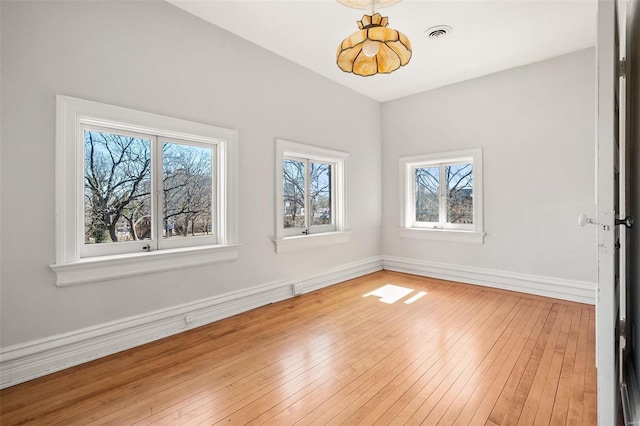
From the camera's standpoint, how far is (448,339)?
9.03 ft

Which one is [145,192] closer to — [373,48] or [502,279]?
[373,48]

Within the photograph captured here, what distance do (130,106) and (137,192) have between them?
742 millimetres

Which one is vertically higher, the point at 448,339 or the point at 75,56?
the point at 75,56

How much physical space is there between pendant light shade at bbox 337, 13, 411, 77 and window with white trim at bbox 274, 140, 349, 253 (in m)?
1.65

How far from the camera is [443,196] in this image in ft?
16.2

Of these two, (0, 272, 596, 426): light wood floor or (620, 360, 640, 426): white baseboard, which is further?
(0, 272, 596, 426): light wood floor

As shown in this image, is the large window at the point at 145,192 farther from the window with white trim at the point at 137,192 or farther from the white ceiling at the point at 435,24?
the white ceiling at the point at 435,24

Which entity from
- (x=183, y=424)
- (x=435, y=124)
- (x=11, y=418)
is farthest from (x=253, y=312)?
(x=435, y=124)

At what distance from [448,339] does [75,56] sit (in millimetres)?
3822

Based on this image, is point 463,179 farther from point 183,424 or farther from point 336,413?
point 183,424

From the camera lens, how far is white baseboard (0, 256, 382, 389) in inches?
83.4

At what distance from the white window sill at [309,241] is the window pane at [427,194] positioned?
1.39 meters

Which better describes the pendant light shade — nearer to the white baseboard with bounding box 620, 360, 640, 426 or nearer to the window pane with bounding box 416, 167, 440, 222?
the white baseboard with bounding box 620, 360, 640, 426

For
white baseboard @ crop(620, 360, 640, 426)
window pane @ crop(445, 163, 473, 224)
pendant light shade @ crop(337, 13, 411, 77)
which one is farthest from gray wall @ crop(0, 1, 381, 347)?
white baseboard @ crop(620, 360, 640, 426)
